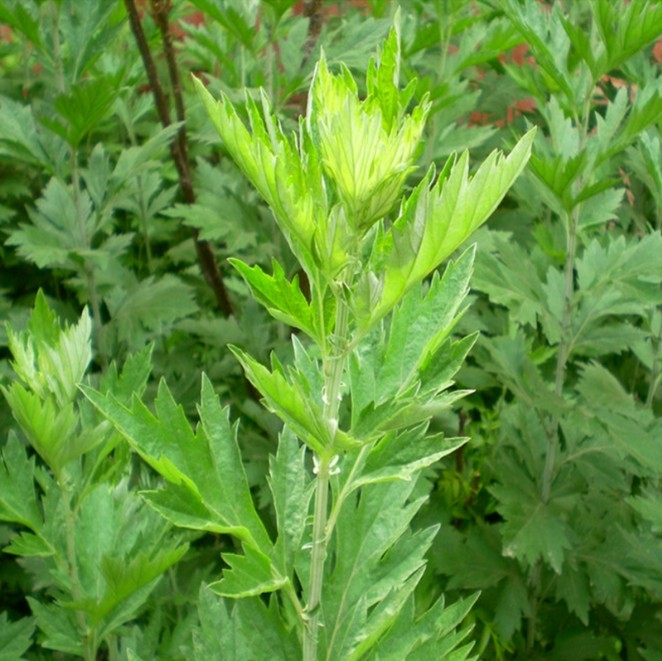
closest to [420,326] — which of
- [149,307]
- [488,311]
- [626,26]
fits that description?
[626,26]

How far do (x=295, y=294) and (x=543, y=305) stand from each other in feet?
2.19

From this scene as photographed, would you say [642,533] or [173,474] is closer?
[173,474]

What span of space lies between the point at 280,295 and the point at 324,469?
11 centimetres

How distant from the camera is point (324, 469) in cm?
54

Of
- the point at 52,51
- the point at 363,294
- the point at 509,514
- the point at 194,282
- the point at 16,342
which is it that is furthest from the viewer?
the point at 194,282

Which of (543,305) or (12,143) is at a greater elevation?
(12,143)

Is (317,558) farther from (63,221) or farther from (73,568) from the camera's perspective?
(63,221)

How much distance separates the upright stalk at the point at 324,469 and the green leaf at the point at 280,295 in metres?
0.01

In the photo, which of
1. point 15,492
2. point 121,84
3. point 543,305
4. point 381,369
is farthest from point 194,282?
point 381,369

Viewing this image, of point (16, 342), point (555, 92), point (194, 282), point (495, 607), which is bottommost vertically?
point (495, 607)

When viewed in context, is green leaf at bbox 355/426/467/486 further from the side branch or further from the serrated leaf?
the side branch

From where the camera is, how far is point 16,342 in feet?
2.45

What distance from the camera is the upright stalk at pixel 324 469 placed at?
51 centimetres

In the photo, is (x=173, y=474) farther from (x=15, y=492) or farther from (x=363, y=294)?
(x=15, y=492)
